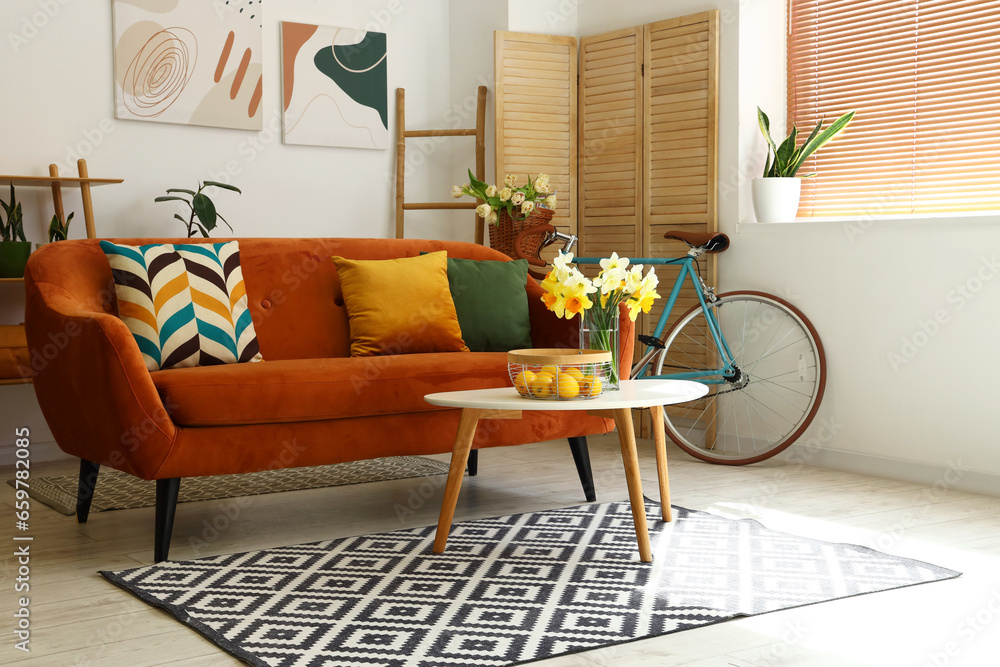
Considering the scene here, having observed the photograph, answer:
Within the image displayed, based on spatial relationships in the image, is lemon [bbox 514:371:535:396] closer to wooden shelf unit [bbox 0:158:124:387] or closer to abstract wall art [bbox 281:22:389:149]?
wooden shelf unit [bbox 0:158:124:387]

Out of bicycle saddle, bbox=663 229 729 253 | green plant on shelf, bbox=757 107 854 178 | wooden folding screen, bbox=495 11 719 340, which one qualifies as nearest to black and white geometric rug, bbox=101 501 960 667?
bicycle saddle, bbox=663 229 729 253

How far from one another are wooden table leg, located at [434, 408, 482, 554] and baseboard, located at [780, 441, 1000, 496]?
6.46ft

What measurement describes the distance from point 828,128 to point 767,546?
81.6 inches

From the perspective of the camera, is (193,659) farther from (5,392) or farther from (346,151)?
(346,151)

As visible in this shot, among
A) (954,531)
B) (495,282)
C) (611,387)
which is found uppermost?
(495,282)

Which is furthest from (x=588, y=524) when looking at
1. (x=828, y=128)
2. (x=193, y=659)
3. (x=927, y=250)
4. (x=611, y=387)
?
(x=828, y=128)

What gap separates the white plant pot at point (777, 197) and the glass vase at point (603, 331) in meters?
1.74

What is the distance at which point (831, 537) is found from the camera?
2850 millimetres

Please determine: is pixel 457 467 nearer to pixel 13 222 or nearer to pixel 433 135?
pixel 13 222

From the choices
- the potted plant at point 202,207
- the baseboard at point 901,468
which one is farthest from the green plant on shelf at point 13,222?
the baseboard at point 901,468

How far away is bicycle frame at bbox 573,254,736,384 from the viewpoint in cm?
413

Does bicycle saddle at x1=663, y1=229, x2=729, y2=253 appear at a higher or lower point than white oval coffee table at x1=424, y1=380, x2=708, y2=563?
higher

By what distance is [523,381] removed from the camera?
258 centimetres

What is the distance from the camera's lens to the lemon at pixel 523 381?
2561mm
